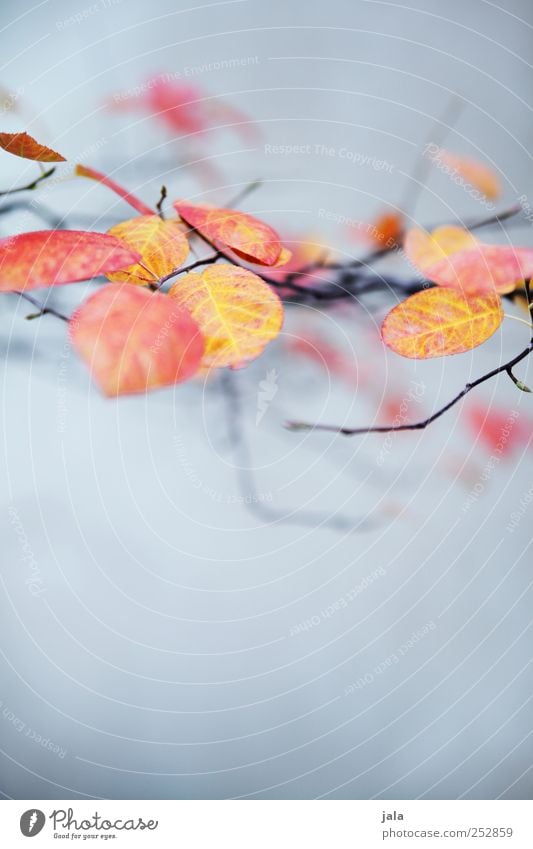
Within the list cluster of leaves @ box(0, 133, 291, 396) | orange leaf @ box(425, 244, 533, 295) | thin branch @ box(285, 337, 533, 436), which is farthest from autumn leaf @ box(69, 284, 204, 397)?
orange leaf @ box(425, 244, 533, 295)

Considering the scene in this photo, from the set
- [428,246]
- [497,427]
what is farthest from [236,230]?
[497,427]

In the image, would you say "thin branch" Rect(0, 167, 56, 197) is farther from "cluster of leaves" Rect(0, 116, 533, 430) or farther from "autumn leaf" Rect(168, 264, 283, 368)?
"autumn leaf" Rect(168, 264, 283, 368)

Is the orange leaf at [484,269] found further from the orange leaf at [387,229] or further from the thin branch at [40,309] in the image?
the thin branch at [40,309]

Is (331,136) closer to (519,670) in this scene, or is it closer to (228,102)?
(228,102)

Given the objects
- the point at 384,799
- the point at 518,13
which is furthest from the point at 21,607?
the point at 518,13
